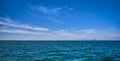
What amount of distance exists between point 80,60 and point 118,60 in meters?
8.30

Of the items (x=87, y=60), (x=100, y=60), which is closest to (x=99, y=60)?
(x=100, y=60)

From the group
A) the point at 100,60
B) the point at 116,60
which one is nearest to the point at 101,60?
the point at 100,60

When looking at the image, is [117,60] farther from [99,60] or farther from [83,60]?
[83,60]

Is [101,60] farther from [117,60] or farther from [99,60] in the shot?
[117,60]

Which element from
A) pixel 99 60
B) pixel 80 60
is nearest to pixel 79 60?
Result: pixel 80 60

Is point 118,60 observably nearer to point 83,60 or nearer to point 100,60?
point 100,60

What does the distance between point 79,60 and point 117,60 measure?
8.29 m

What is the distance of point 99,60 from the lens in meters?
33.6

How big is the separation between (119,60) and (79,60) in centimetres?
872

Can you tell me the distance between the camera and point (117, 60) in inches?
1309

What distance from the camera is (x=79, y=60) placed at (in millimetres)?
33562

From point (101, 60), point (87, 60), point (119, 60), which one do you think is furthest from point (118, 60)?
point (87, 60)

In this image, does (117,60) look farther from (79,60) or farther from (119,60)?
(79,60)

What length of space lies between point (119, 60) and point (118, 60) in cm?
20
